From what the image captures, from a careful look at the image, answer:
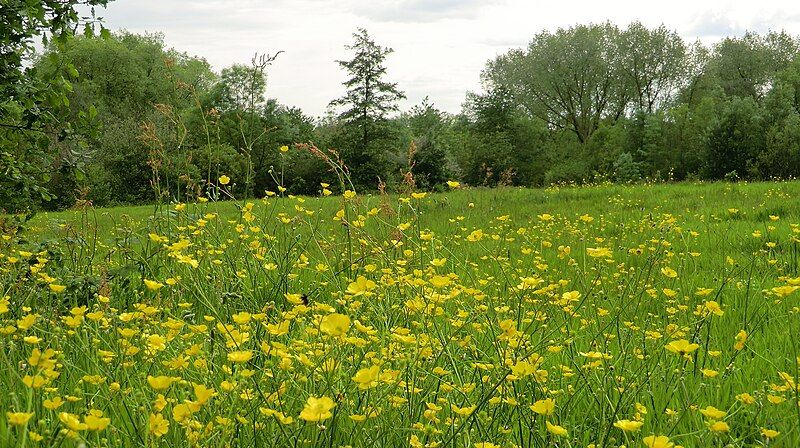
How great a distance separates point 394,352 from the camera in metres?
2.27

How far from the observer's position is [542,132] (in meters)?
41.2

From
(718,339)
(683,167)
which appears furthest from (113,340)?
(683,167)

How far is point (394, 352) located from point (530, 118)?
41.8 meters

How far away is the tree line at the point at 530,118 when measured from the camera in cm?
2619

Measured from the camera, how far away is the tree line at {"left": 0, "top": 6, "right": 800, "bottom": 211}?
2619 cm

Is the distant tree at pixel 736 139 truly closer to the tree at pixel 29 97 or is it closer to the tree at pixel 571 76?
the tree at pixel 571 76

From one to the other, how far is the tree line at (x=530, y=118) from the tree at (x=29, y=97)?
1722 cm

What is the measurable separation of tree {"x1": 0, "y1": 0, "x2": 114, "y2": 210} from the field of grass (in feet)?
1.15

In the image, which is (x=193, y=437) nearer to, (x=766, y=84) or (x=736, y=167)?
(x=736, y=167)

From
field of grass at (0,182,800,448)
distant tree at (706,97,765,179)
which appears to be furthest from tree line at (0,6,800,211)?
field of grass at (0,182,800,448)

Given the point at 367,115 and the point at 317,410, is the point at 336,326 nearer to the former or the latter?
the point at 317,410

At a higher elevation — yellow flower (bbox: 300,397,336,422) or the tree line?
the tree line

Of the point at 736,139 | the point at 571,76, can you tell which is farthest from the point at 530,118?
the point at 736,139

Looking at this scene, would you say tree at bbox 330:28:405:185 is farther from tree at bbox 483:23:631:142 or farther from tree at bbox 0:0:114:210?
tree at bbox 0:0:114:210
